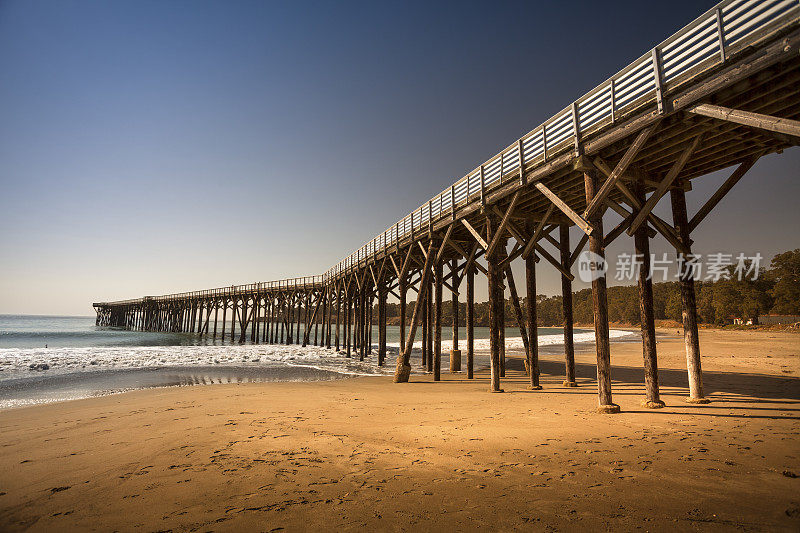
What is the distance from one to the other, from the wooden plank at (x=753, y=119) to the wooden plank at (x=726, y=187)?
7.62 feet

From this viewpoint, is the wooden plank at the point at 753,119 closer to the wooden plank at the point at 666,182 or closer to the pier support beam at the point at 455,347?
the wooden plank at the point at 666,182

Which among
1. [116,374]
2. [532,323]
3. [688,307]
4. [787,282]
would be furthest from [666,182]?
[787,282]

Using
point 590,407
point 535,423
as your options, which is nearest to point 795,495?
point 535,423

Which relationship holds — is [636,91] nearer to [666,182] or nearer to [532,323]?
[666,182]

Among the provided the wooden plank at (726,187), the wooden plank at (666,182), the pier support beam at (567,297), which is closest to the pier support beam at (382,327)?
the pier support beam at (567,297)

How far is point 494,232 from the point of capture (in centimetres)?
1078

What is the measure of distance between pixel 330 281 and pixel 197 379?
19.1 meters

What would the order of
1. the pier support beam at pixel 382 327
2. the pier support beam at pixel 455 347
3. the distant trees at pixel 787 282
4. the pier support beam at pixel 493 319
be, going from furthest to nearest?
1. the distant trees at pixel 787 282
2. the pier support beam at pixel 382 327
3. the pier support beam at pixel 455 347
4. the pier support beam at pixel 493 319

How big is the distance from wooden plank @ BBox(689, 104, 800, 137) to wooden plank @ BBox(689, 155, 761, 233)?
2.32m

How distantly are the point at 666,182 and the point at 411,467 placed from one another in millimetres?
6314

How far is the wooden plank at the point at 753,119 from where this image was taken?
405 centimetres

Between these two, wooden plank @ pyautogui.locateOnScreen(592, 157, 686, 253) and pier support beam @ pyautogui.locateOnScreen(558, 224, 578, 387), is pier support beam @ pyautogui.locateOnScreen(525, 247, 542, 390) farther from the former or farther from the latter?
wooden plank @ pyautogui.locateOnScreen(592, 157, 686, 253)

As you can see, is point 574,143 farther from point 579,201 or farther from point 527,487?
point 527,487

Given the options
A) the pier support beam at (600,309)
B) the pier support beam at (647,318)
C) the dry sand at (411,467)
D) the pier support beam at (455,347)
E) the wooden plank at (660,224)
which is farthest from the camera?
the pier support beam at (455,347)
